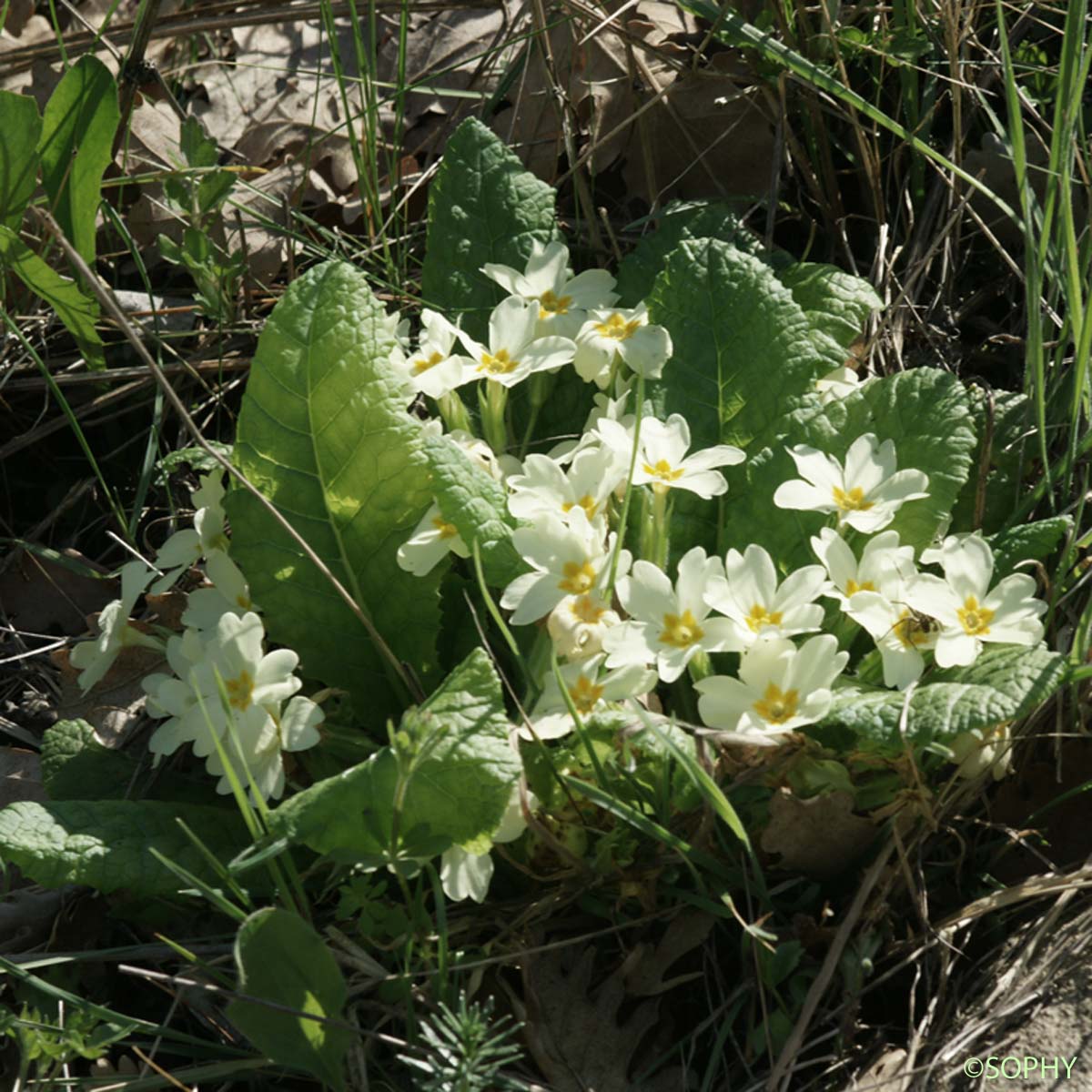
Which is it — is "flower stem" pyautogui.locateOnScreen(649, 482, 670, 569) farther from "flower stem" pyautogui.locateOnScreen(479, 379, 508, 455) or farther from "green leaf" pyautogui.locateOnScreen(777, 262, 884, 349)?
"green leaf" pyautogui.locateOnScreen(777, 262, 884, 349)

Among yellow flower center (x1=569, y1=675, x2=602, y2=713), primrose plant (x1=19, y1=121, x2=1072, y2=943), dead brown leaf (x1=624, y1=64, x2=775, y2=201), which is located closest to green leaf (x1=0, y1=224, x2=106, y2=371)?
primrose plant (x1=19, y1=121, x2=1072, y2=943)

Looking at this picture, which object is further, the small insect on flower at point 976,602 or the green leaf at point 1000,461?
the green leaf at point 1000,461

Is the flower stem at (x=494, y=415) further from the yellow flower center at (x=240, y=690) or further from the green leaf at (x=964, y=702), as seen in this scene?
the green leaf at (x=964, y=702)

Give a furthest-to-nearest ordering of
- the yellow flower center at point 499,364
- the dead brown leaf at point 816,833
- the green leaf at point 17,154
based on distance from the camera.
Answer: the green leaf at point 17,154, the yellow flower center at point 499,364, the dead brown leaf at point 816,833

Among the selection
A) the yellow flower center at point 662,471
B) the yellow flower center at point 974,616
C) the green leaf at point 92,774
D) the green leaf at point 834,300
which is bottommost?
the green leaf at point 92,774

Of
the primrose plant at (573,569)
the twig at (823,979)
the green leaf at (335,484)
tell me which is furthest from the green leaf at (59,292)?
the twig at (823,979)

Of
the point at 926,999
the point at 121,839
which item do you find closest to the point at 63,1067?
the point at 121,839
